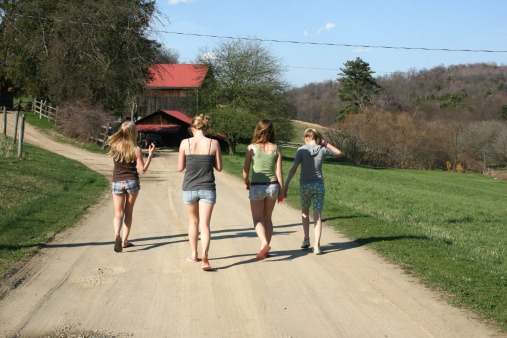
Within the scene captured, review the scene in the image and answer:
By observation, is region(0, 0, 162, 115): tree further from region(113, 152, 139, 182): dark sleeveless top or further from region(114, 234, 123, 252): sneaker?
region(114, 234, 123, 252): sneaker

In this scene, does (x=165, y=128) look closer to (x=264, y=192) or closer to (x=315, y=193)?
(x=315, y=193)

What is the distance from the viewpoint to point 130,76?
35.0 metres

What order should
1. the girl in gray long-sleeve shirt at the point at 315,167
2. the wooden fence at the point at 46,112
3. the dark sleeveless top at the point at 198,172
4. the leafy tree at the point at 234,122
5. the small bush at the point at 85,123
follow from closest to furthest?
1. the dark sleeveless top at the point at 198,172
2. the girl in gray long-sleeve shirt at the point at 315,167
3. the small bush at the point at 85,123
4. the wooden fence at the point at 46,112
5. the leafy tree at the point at 234,122

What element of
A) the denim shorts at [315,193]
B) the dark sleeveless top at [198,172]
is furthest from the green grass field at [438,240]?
the dark sleeveless top at [198,172]

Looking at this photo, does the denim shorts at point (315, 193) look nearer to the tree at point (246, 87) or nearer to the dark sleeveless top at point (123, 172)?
the dark sleeveless top at point (123, 172)

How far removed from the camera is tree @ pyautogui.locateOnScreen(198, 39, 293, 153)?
141 ft

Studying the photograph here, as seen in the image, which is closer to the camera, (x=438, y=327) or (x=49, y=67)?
(x=438, y=327)

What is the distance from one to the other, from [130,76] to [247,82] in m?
12.4

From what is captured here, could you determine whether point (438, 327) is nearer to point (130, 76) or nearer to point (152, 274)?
point (152, 274)

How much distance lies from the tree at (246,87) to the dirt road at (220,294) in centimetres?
3548

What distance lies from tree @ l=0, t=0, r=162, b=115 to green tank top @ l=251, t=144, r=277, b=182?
30.2 meters

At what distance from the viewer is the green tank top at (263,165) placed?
6.21 m

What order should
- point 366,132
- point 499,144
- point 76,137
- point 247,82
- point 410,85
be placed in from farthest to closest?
1. point 410,85
2. point 499,144
3. point 366,132
4. point 247,82
5. point 76,137

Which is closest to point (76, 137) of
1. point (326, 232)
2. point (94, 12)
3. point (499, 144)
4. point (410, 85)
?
point (94, 12)
